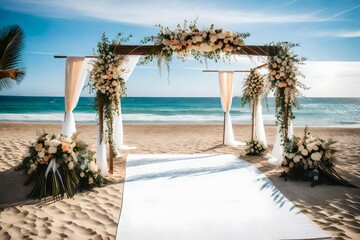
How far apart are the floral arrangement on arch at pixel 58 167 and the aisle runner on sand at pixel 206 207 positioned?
2.67ft

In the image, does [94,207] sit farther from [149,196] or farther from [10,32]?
[10,32]

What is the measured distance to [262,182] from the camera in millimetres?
5191

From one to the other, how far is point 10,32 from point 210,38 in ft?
11.8

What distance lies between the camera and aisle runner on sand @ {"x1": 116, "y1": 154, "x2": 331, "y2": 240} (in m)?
3.17

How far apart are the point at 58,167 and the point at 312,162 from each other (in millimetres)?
4619

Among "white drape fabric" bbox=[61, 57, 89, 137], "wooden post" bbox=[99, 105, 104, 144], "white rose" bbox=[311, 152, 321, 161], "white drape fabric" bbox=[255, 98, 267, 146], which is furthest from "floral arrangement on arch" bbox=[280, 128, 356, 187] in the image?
"white drape fabric" bbox=[61, 57, 89, 137]

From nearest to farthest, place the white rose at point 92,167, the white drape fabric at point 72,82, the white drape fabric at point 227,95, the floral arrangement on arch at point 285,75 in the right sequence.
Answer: the white rose at point 92,167 → the floral arrangement on arch at point 285,75 → the white drape fabric at point 72,82 → the white drape fabric at point 227,95

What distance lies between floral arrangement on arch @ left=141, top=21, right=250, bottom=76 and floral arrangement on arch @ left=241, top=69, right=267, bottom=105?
8.34 feet

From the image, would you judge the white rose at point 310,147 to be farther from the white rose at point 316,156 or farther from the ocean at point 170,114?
the ocean at point 170,114

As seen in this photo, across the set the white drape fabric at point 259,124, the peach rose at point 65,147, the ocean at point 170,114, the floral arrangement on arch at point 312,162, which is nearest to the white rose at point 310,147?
the floral arrangement on arch at point 312,162

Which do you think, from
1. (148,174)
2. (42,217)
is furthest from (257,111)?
(42,217)

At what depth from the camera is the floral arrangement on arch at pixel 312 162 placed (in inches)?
201

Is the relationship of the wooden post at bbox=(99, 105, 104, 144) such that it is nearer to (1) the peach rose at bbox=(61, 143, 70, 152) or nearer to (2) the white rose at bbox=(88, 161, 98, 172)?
(2) the white rose at bbox=(88, 161, 98, 172)

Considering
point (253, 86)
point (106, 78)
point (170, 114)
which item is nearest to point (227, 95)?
point (253, 86)
